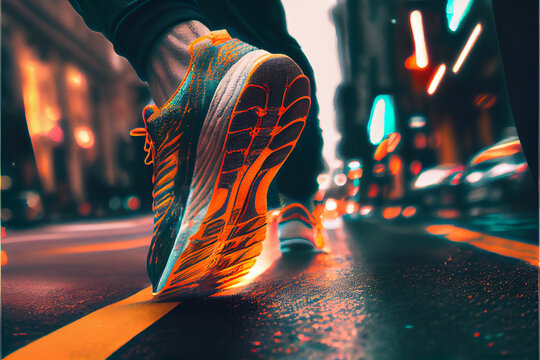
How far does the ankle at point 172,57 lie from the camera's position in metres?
1.01

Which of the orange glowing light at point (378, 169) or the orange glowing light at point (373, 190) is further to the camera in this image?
A: the orange glowing light at point (373, 190)

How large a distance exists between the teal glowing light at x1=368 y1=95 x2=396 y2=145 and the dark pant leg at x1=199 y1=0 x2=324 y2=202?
6.13m

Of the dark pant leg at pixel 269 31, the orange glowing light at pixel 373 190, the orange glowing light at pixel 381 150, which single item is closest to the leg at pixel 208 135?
the dark pant leg at pixel 269 31

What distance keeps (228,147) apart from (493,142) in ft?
16.4

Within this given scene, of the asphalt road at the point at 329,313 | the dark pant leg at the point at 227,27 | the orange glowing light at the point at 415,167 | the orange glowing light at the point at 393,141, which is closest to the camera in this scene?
the asphalt road at the point at 329,313

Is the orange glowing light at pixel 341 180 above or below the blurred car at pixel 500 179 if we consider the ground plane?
below

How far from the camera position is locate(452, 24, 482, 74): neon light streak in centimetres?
481

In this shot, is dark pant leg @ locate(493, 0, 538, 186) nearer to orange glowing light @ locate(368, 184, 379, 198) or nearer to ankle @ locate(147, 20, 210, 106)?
ankle @ locate(147, 20, 210, 106)

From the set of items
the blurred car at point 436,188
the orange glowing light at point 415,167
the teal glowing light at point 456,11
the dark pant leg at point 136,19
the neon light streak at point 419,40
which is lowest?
the blurred car at point 436,188

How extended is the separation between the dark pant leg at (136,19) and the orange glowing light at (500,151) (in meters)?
3.69

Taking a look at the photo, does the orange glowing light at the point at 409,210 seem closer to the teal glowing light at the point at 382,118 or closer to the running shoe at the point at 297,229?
the teal glowing light at the point at 382,118

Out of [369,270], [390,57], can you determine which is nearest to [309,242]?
[369,270]

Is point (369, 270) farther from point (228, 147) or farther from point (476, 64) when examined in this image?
point (476, 64)

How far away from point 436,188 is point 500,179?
4.74ft
